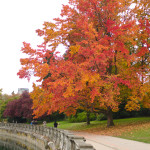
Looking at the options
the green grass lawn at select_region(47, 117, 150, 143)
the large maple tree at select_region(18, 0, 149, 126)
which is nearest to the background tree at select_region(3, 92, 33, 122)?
the large maple tree at select_region(18, 0, 149, 126)

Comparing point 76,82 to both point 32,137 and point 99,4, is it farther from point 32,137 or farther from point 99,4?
point 32,137

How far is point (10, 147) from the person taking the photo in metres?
28.0

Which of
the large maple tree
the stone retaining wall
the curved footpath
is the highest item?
the large maple tree

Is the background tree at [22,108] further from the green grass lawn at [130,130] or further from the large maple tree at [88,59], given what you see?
the green grass lawn at [130,130]

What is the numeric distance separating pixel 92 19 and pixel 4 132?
99.2ft

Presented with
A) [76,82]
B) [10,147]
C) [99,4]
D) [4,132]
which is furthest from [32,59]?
[4,132]

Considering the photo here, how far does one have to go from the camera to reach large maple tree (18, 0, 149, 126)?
1678 cm

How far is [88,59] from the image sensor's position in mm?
17594

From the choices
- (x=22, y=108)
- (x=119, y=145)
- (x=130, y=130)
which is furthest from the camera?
(x=22, y=108)

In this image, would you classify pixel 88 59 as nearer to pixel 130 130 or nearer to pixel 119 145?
pixel 130 130

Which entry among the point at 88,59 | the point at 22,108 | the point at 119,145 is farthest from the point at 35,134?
the point at 22,108

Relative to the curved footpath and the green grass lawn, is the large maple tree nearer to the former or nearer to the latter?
the green grass lawn

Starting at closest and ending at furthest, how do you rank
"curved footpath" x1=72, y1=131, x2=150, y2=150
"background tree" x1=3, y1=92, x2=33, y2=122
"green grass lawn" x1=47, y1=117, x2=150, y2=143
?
1. "curved footpath" x1=72, y1=131, x2=150, y2=150
2. "green grass lawn" x1=47, y1=117, x2=150, y2=143
3. "background tree" x1=3, y1=92, x2=33, y2=122

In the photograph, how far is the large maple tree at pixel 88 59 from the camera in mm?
16781
